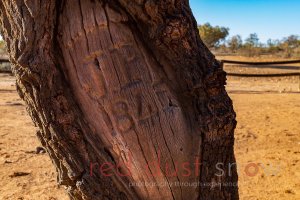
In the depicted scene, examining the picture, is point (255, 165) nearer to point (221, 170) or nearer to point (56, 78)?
point (221, 170)

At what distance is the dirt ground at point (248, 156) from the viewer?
3.27 metres

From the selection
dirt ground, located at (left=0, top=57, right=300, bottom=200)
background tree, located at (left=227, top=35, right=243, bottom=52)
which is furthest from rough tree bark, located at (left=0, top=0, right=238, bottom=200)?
background tree, located at (left=227, top=35, right=243, bottom=52)

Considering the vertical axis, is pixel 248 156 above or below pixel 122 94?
below

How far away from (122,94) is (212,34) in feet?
112

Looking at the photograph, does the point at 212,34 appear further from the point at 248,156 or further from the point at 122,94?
the point at 122,94

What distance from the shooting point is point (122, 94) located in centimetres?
156

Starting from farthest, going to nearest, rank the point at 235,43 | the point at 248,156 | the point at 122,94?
the point at 235,43 → the point at 248,156 → the point at 122,94

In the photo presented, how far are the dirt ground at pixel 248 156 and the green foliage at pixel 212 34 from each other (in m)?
26.6

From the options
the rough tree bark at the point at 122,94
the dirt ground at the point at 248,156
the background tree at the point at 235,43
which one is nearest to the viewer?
the rough tree bark at the point at 122,94

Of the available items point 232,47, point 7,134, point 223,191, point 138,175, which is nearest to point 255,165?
point 223,191

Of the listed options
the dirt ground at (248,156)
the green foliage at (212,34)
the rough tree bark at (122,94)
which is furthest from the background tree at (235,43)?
the rough tree bark at (122,94)

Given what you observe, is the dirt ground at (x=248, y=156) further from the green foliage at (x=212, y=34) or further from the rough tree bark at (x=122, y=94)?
the green foliage at (x=212, y=34)

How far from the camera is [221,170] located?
170 cm

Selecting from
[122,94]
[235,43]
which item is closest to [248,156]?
[122,94]
